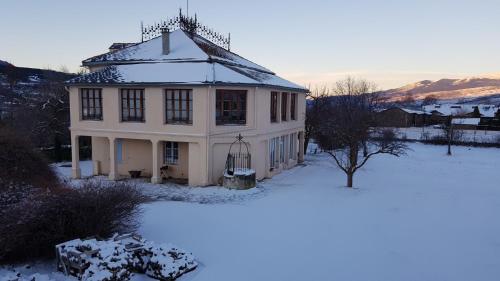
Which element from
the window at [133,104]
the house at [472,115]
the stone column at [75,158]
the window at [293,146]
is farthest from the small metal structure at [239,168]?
the house at [472,115]

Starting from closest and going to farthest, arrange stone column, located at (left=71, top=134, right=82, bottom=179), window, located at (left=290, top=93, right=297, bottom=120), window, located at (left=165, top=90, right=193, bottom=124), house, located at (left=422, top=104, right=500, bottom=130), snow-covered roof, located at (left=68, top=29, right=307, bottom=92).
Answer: snow-covered roof, located at (left=68, top=29, right=307, bottom=92), window, located at (left=165, top=90, right=193, bottom=124), stone column, located at (left=71, top=134, right=82, bottom=179), window, located at (left=290, top=93, right=297, bottom=120), house, located at (left=422, top=104, right=500, bottom=130)

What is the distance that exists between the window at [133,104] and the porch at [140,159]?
131 centimetres

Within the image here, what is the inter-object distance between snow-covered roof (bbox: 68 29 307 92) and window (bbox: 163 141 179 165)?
11.7ft

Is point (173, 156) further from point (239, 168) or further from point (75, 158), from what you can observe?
point (75, 158)

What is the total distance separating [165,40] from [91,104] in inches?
201

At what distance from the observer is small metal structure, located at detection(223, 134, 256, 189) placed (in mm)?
17078

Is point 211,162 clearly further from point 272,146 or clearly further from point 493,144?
point 493,144

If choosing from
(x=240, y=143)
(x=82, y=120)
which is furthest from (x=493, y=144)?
(x=82, y=120)

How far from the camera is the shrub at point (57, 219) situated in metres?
8.25

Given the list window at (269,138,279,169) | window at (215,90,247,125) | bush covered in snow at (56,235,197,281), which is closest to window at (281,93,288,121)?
window at (269,138,279,169)

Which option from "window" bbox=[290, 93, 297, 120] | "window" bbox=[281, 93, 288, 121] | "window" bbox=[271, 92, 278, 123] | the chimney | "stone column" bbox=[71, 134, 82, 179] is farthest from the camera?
"window" bbox=[290, 93, 297, 120]

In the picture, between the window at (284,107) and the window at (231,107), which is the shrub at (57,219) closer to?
the window at (231,107)

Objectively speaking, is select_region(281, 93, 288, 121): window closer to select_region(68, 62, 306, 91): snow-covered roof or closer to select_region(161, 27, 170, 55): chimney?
select_region(68, 62, 306, 91): snow-covered roof

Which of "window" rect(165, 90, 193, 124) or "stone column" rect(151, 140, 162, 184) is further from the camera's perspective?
"stone column" rect(151, 140, 162, 184)
